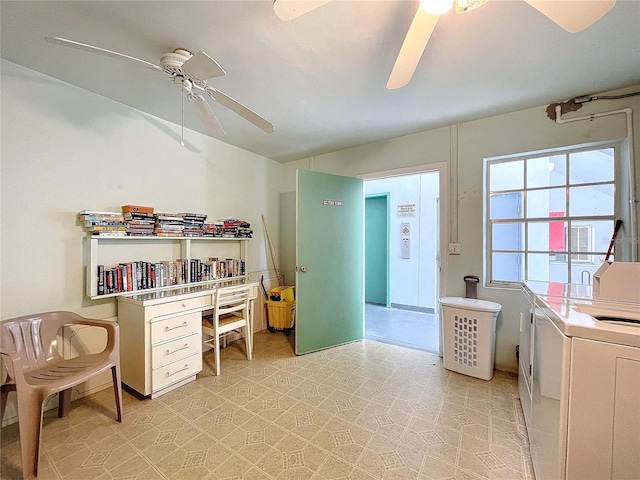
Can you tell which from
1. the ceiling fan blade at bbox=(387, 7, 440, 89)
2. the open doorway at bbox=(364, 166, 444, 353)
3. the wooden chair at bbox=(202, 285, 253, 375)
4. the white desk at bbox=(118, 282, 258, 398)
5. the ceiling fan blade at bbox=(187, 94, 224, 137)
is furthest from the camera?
the open doorway at bbox=(364, 166, 444, 353)

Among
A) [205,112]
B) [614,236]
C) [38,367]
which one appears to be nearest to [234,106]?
[205,112]

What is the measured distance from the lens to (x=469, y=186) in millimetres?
2652

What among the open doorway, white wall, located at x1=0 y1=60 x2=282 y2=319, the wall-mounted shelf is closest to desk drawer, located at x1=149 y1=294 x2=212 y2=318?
the wall-mounted shelf

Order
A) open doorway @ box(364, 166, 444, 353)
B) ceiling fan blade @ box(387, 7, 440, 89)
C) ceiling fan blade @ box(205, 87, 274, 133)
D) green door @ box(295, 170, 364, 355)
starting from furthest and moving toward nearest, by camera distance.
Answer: open doorway @ box(364, 166, 444, 353) < green door @ box(295, 170, 364, 355) < ceiling fan blade @ box(205, 87, 274, 133) < ceiling fan blade @ box(387, 7, 440, 89)

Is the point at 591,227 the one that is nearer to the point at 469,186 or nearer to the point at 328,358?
the point at 469,186

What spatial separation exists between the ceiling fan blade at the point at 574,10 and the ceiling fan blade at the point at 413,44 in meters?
0.35

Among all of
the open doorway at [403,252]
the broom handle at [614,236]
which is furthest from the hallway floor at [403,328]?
the broom handle at [614,236]

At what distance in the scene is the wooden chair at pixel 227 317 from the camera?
241cm

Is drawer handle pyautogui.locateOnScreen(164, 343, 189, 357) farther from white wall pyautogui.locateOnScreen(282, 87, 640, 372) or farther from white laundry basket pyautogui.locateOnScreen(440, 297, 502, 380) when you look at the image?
white wall pyautogui.locateOnScreen(282, 87, 640, 372)

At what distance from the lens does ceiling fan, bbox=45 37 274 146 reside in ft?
4.17

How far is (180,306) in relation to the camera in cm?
221

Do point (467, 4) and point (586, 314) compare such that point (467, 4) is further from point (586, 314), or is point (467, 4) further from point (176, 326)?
point (176, 326)

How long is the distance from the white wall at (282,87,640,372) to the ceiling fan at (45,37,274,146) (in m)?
1.83

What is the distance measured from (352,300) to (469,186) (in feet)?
5.95
